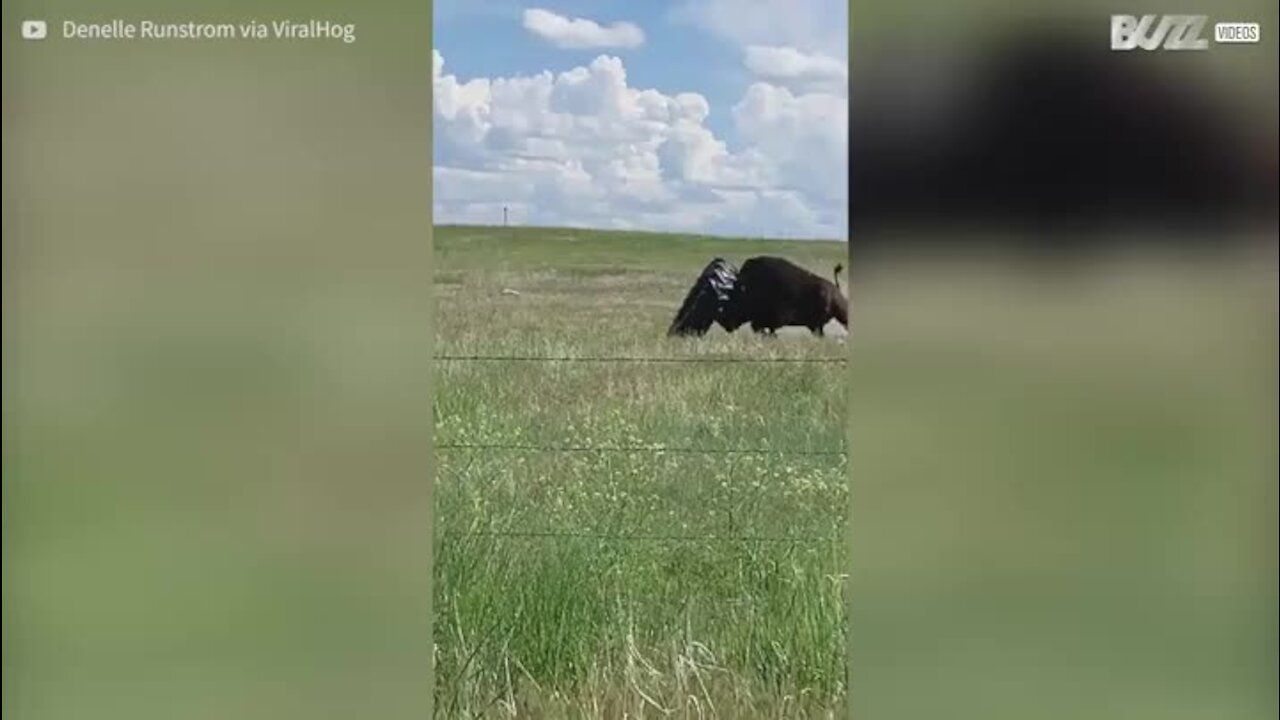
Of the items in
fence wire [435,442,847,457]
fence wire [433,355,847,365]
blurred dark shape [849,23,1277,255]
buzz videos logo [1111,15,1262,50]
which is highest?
buzz videos logo [1111,15,1262,50]

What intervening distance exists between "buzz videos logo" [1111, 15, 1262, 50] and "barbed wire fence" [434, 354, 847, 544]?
844 millimetres

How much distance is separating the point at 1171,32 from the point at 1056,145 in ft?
0.94

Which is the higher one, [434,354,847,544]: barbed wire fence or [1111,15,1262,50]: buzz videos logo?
[1111,15,1262,50]: buzz videos logo

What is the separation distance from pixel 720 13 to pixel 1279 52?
40.4 inches

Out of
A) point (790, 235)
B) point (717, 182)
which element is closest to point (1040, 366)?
point (790, 235)

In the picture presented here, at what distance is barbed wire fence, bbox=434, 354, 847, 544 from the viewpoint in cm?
248

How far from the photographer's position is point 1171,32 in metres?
2.35

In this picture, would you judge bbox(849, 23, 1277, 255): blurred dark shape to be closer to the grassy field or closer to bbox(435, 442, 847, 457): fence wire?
the grassy field

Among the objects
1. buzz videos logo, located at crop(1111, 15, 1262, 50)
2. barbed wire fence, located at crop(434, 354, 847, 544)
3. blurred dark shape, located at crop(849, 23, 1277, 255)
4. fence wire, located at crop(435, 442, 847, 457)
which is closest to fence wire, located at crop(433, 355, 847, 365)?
barbed wire fence, located at crop(434, 354, 847, 544)

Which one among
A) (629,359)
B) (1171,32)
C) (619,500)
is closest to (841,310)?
(629,359)

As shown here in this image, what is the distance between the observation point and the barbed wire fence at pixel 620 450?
2.48 metres

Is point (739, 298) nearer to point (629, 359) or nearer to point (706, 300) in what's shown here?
point (706, 300)

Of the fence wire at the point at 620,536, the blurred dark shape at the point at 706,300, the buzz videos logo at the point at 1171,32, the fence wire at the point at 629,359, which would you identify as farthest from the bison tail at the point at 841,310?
the buzz videos logo at the point at 1171,32

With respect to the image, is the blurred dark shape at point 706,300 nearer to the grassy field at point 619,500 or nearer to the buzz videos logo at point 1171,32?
the grassy field at point 619,500
